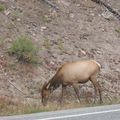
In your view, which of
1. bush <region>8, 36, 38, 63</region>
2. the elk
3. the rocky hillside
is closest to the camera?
the elk

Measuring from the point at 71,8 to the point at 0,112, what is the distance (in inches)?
531

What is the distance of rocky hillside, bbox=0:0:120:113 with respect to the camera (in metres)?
20.7

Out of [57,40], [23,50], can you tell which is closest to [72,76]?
[23,50]

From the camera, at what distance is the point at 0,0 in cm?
2528

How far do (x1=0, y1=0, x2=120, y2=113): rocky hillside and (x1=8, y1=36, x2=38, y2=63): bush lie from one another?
231mm

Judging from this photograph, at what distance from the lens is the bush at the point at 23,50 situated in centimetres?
2155

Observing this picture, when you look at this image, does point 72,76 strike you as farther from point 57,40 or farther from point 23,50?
point 57,40

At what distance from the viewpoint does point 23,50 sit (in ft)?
71.1

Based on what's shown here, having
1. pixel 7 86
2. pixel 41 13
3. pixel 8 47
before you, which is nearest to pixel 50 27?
pixel 41 13

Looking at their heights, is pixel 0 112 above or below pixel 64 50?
above

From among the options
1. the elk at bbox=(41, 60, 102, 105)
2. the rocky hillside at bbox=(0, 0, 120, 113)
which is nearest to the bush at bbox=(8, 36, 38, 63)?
the rocky hillside at bbox=(0, 0, 120, 113)

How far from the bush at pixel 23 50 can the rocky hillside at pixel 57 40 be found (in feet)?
0.76

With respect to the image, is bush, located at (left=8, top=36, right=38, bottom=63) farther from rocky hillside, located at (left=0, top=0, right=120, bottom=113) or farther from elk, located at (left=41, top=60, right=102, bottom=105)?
elk, located at (left=41, top=60, right=102, bottom=105)

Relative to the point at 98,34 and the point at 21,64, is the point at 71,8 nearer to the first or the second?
the point at 98,34
